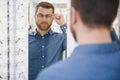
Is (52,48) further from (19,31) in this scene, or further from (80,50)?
(80,50)

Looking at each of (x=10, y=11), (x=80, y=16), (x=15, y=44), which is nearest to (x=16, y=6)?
(x=10, y=11)

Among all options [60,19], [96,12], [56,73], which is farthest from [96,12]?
[60,19]

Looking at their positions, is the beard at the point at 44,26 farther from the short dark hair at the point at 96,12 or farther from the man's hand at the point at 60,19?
the short dark hair at the point at 96,12

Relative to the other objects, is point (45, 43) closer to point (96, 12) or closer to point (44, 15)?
point (44, 15)

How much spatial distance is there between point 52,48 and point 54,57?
0.05m

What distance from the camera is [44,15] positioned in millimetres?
1613

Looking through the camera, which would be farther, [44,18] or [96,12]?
[44,18]

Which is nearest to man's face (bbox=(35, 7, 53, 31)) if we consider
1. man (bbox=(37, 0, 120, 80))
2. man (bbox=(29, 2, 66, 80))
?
man (bbox=(29, 2, 66, 80))

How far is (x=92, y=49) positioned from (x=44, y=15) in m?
0.90

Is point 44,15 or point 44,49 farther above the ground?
point 44,15

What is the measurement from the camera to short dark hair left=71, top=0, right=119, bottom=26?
29.6 inches

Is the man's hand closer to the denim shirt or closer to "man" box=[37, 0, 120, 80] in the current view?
the denim shirt

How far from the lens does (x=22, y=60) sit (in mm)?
1613

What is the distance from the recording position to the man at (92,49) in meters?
0.73
